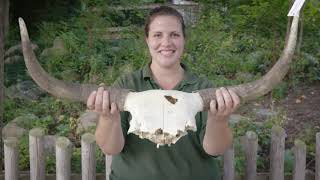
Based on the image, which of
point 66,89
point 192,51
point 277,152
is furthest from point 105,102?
point 192,51

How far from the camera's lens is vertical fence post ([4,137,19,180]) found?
3913 mm

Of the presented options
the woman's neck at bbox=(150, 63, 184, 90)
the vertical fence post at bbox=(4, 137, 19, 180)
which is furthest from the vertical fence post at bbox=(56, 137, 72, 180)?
the woman's neck at bbox=(150, 63, 184, 90)

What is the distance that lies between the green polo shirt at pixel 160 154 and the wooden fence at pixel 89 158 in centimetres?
93

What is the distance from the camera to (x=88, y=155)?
3.88m

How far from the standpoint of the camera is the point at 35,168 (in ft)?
13.0

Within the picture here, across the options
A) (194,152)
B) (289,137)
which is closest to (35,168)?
(194,152)

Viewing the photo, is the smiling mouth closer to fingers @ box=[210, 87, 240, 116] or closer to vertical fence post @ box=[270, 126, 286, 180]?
fingers @ box=[210, 87, 240, 116]

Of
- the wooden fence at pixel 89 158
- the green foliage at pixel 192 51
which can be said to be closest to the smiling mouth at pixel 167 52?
the wooden fence at pixel 89 158

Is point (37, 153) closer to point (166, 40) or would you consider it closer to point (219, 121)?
point (166, 40)

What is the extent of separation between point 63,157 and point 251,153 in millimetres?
1372

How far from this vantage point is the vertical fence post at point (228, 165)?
152 inches

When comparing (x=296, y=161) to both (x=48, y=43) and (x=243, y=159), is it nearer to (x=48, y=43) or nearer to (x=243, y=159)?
(x=243, y=159)

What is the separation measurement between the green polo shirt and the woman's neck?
1.2 inches

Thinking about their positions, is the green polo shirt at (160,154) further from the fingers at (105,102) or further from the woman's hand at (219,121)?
the fingers at (105,102)
